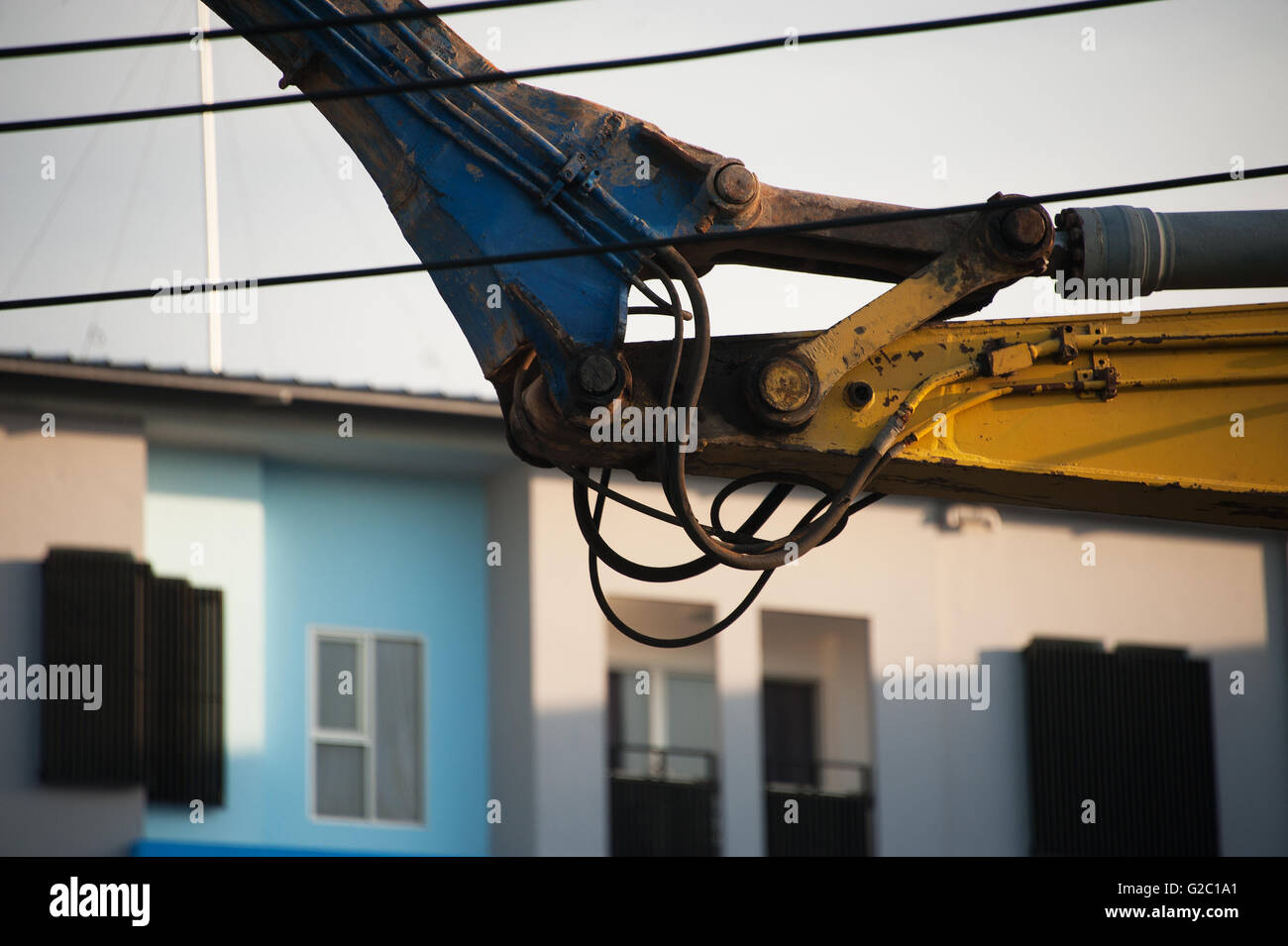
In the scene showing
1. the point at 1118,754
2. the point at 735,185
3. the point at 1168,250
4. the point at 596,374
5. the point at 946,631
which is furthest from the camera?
the point at 946,631

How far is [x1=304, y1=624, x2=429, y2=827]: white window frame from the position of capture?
19.4 m

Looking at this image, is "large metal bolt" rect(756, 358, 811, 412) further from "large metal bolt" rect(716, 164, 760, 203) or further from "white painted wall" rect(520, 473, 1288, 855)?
"white painted wall" rect(520, 473, 1288, 855)

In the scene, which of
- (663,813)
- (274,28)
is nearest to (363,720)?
(663,813)

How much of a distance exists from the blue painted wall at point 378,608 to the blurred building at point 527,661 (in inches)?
1.2

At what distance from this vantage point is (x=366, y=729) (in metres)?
19.7

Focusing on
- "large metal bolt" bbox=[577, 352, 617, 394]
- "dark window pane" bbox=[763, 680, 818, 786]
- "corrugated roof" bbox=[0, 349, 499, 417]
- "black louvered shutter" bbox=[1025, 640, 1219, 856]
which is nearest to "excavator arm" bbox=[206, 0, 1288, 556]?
"large metal bolt" bbox=[577, 352, 617, 394]

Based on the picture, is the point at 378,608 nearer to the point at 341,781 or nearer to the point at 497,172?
the point at 341,781

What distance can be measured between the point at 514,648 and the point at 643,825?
2124mm

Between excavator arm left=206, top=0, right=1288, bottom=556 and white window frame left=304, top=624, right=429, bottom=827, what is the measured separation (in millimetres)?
12497

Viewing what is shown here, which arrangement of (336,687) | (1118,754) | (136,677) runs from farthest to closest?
(1118,754) → (336,687) → (136,677)

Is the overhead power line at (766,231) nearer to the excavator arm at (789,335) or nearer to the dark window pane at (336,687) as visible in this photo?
the excavator arm at (789,335)

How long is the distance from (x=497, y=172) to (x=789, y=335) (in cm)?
→ 119

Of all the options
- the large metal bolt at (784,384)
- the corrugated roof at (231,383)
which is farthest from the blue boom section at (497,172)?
the corrugated roof at (231,383)
